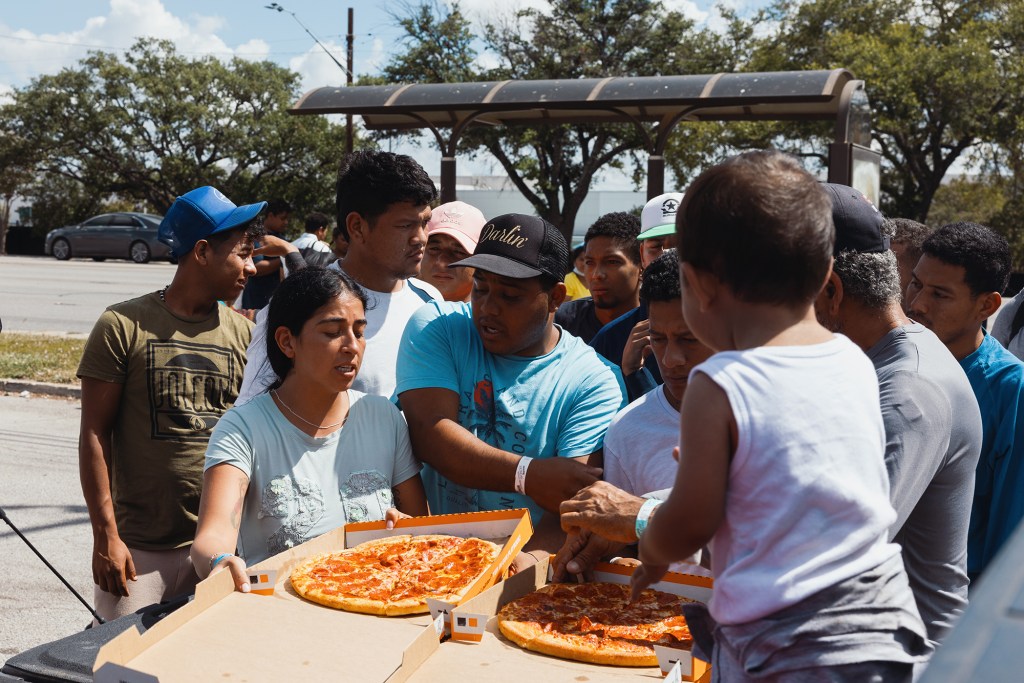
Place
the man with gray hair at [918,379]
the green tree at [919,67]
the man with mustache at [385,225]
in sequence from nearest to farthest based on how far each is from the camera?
the man with gray hair at [918,379] < the man with mustache at [385,225] < the green tree at [919,67]

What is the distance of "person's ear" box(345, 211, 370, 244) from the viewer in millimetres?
3941

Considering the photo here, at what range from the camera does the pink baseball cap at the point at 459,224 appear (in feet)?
16.0

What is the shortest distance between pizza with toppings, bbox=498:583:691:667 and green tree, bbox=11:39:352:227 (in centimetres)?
4109

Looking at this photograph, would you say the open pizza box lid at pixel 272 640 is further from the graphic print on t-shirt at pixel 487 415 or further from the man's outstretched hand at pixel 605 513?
the graphic print on t-shirt at pixel 487 415

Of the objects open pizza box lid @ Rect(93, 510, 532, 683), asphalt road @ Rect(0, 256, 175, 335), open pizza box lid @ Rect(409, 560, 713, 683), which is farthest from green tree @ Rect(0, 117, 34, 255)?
open pizza box lid @ Rect(409, 560, 713, 683)

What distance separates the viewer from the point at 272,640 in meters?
2.23

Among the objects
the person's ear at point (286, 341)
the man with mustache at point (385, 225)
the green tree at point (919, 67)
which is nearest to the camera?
the person's ear at point (286, 341)

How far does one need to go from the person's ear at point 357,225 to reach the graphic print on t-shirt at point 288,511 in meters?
1.28

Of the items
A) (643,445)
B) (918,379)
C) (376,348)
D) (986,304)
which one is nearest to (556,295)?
(643,445)

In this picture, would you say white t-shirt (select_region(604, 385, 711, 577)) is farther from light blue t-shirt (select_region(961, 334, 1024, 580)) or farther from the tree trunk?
the tree trunk

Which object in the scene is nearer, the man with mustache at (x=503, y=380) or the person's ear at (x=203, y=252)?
the man with mustache at (x=503, y=380)

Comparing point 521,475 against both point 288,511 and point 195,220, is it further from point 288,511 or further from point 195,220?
point 195,220

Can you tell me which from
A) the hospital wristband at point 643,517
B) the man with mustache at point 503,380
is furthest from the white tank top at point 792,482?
the man with mustache at point 503,380

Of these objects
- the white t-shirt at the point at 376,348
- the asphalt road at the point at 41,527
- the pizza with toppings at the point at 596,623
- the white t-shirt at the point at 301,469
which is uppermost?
the white t-shirt at the point at 376,348
